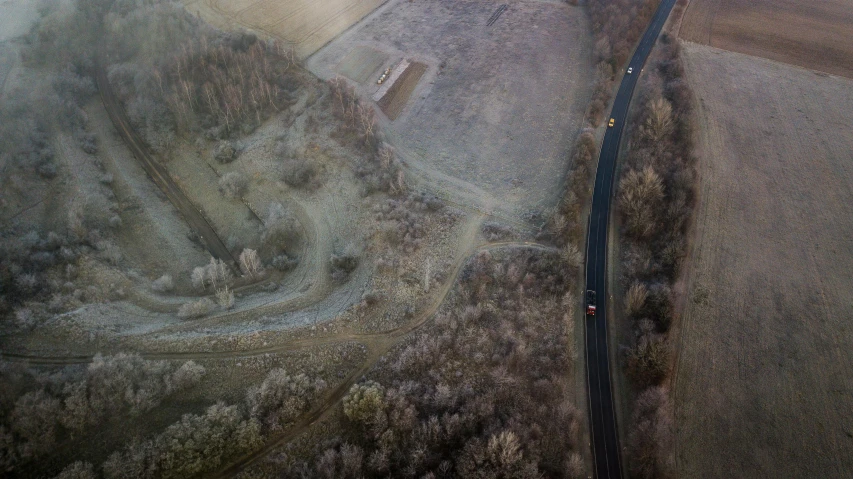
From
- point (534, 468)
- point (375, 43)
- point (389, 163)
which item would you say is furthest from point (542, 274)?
point (375, 43)

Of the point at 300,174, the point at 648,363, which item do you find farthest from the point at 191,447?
the point at 648,363

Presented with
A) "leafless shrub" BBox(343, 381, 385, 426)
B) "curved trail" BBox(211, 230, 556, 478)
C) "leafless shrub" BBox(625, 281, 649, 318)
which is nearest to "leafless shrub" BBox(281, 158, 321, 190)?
"curved trail" BBox(211, 230, 556, 478)

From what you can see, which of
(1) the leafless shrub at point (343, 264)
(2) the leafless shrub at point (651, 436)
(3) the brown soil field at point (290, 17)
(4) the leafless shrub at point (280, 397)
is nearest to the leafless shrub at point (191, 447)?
(4) the leafless shrub at point (280, 397)

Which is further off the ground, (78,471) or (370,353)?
(78,471)

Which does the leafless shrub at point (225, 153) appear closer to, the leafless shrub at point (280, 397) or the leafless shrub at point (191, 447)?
the leafless shrub at point (280, 397)

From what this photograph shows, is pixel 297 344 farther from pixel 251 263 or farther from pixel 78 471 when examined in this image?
pixel 78 471

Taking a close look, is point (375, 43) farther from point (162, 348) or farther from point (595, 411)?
point (595, 411)
